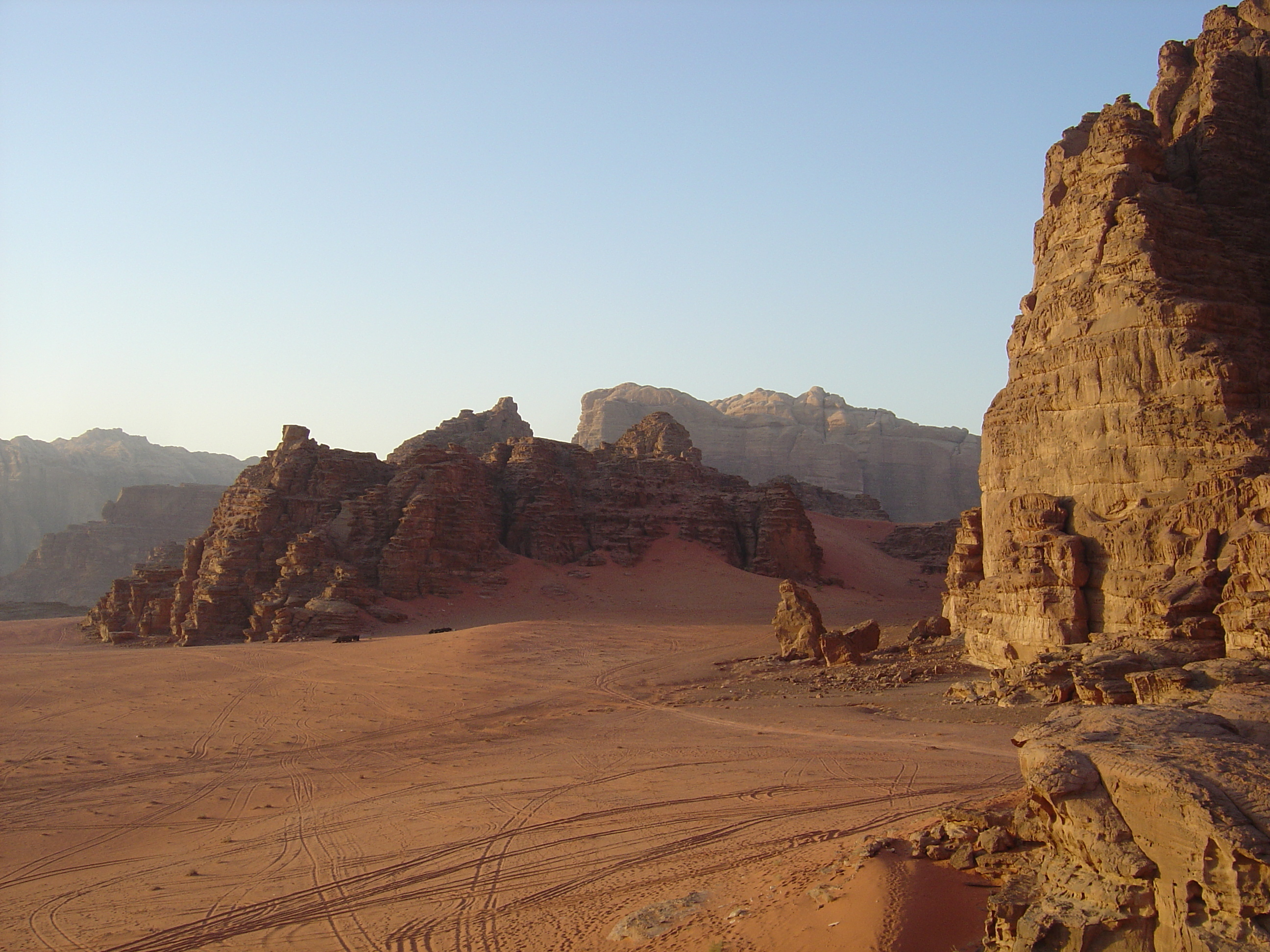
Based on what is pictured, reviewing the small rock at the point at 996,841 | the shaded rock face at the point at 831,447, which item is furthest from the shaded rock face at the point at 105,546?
the small rock at the point at 996,841

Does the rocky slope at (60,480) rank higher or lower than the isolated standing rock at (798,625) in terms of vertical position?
higher

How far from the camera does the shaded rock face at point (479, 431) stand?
52.3m

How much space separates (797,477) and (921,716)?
62721 mm

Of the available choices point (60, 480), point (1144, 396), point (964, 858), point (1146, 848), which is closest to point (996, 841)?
point (964, 858)

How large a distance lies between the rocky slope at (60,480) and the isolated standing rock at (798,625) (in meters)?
Answer: 75.8

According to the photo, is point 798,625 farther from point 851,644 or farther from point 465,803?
point 465,803

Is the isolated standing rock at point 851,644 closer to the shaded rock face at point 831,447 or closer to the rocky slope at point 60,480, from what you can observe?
the shaded rock face at point 831,447

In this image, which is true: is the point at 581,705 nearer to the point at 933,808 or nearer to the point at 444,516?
the point at 933,808

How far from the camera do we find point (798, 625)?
21750 millimetres

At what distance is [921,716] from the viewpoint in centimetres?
1401

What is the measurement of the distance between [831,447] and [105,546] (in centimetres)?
5566

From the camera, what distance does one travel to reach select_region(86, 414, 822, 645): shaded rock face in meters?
33.6

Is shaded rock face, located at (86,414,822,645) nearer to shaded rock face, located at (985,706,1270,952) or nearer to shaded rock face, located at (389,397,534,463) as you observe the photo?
shaded rock face, located at (389,397,534,463)

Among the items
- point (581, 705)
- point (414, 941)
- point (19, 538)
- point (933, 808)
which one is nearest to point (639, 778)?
point (933, 808)
